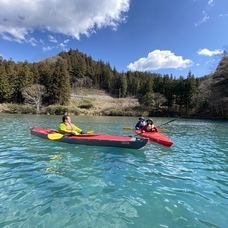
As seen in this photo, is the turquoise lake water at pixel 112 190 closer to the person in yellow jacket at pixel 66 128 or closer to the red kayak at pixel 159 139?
the red kayak at pixel 159 139

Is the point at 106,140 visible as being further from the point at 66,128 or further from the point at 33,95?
the point at 33,95

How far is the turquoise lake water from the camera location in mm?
4023

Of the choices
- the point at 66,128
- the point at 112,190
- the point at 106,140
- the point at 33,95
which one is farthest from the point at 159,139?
the point at 33,95

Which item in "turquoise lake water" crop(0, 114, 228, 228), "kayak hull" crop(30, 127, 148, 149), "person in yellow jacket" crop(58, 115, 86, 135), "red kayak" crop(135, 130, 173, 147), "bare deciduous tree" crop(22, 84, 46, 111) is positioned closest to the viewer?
"turquoise lake water" crop(0, 114, 228, 228)

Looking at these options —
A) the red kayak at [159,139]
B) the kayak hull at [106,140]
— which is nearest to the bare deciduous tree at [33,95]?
the kayak hull at [106,140]

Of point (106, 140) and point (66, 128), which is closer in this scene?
point (106, 140)

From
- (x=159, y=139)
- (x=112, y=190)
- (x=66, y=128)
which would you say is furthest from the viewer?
(x=66, y=128)

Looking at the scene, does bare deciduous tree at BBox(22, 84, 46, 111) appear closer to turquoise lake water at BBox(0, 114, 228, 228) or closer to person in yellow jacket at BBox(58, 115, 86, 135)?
person in yellow jacket at BBox(58, 115, 86, 135)

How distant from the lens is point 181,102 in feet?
176

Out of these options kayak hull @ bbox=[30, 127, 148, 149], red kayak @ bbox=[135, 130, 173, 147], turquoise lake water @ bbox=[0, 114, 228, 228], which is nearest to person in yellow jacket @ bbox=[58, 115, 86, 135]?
kayak hull @ bbox=[30, 127, 148, 149]

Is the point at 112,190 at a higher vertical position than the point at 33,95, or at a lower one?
lower

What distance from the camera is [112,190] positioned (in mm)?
5371

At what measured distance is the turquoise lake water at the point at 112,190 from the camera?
4.02m

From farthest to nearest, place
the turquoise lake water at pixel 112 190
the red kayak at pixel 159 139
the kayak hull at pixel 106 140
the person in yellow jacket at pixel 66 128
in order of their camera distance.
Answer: the person in yellow jacket at pixel 66 128 → the red kayak at pixel 159 139 → the kayak hull at pixel 106 140 → the turquoise lake water at pixel 112 190
